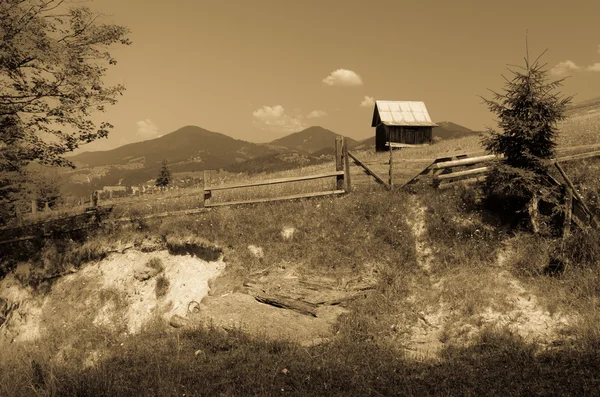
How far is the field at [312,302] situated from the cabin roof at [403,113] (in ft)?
78.3

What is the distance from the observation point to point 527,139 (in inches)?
376

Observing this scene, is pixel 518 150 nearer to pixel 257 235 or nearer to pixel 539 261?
pixel 539 261

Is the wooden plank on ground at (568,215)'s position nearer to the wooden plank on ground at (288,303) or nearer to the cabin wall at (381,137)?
the wooden plank on ground at (288,303)

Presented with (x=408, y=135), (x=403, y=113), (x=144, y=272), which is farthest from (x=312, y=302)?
(x=403, y=113)

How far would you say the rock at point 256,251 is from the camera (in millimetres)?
11243

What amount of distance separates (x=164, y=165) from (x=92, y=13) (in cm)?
5646

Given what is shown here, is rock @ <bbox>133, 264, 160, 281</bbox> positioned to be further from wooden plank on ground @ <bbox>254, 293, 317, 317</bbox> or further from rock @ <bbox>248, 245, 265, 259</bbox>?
wooden plank on ground @ <bbox>254, 293, 317, 317</bbox>

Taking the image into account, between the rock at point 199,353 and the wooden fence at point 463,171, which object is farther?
the wooden fence at point 463,171

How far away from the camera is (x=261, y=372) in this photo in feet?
20.4

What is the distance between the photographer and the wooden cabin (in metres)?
36.8

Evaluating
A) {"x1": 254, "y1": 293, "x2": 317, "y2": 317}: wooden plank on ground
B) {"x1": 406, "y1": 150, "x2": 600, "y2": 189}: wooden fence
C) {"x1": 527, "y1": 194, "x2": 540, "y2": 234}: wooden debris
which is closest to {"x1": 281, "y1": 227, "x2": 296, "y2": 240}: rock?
{"x1": 254, "y1": 293, "x2": 317, "y2": 317}: wooden plank on ground

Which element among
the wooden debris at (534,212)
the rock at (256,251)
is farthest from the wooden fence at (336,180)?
the wooden debris at (534,212)

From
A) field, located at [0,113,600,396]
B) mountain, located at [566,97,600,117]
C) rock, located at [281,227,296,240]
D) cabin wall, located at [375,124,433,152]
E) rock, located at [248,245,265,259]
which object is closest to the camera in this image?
field, located at [0,113,600,396]

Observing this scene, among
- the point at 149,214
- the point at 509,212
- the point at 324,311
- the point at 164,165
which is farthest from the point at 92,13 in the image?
the point at 164,165
